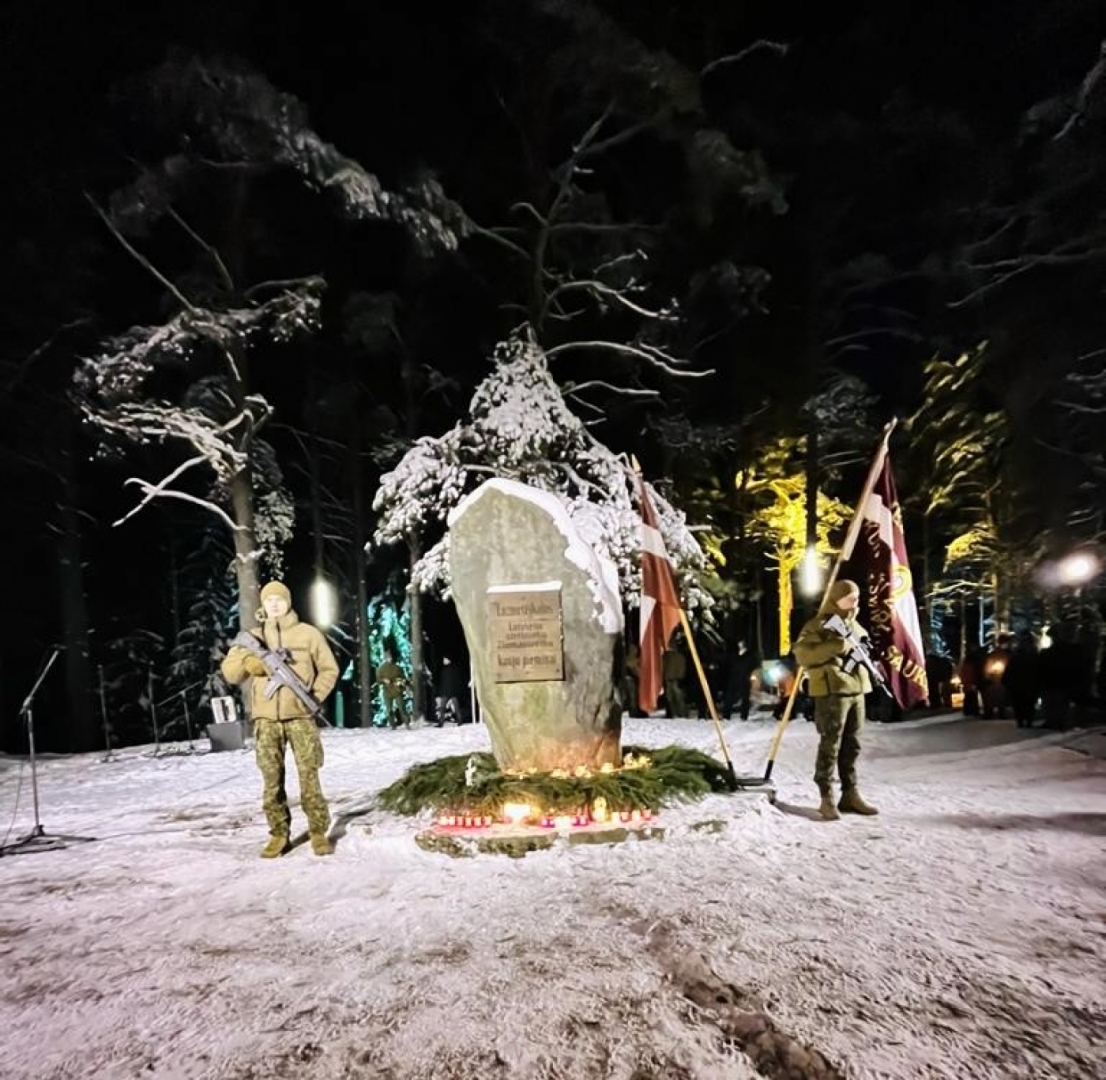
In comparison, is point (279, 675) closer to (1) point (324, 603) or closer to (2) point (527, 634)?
(2) point (527, 634)

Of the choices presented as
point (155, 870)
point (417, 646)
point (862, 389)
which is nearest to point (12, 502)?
point (417, 646)

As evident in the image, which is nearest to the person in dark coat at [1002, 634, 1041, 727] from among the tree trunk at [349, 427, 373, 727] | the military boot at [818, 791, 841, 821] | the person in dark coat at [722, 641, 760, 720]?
the person in dark coat at [722, 641, 760, 720]

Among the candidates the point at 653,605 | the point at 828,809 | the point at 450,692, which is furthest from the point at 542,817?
the point at 450,692

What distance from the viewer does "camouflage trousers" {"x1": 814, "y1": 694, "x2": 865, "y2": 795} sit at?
7176mm

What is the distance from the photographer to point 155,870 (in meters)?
6.49

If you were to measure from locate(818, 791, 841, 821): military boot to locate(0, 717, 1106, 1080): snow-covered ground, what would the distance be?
3.6 inches

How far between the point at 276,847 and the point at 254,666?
1.47 m

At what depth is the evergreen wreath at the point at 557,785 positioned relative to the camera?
7.06 m

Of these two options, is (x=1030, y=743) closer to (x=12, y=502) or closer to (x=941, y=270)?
(x=941, y=270)

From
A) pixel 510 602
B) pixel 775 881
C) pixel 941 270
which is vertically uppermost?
pixel 941 270

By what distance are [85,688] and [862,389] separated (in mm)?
20321

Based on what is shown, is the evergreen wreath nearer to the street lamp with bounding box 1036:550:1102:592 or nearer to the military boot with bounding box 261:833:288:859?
the military boot with bounding box 261:833:288:859

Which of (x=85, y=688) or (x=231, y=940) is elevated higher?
(x=85, y=688)

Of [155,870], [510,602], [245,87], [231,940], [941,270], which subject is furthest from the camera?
[941,270]
